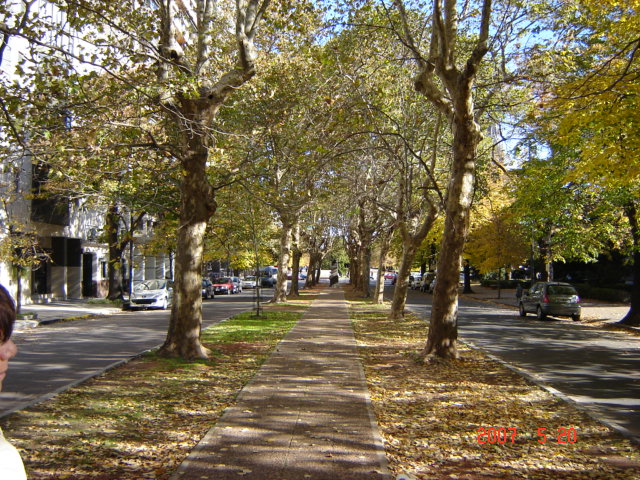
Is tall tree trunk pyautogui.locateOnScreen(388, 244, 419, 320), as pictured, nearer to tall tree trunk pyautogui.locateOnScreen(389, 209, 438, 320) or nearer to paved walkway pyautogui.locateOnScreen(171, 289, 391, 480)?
tall tree trunk pyautogui.locateOnScreen(389, 209, 438, 320)

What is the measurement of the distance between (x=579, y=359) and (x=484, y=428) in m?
6.92

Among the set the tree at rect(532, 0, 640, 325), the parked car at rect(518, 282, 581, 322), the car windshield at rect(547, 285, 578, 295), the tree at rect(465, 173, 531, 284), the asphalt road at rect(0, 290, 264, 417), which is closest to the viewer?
the asphalt road at rect(0, 290, 264, 417)

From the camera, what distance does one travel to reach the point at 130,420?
21.7 feet

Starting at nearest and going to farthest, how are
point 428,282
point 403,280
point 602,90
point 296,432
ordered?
point 296,432 → point 602,90 → point 403,280 → point 428,282

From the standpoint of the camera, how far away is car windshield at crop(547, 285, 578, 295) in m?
23.6

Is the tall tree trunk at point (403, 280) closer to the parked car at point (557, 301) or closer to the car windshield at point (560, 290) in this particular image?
the parked car at point (557, 301)

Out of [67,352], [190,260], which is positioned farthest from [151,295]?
[190,260]

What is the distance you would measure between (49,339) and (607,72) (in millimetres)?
15754

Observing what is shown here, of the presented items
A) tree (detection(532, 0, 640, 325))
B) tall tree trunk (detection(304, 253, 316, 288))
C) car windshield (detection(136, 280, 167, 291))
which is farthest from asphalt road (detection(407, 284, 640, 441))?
tall tree trunk (detection(304, 253, 316, 288))

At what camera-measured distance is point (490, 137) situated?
71.8 feet

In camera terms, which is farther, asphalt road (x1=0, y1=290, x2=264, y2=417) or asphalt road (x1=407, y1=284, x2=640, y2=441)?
asphalt road (x1=0, y1=290, x2=264, y2=417)

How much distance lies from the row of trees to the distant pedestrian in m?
6.30

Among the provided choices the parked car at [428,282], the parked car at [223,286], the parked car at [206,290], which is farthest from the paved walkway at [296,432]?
the parked car at [428,282]

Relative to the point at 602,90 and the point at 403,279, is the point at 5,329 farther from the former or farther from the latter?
the point at 403,279
